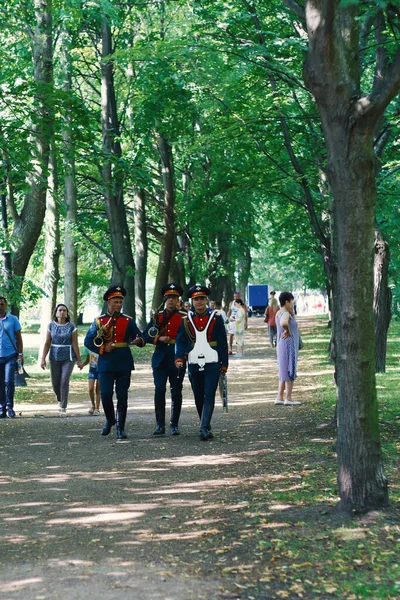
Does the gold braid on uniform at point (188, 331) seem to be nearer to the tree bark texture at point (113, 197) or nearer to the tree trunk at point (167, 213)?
the tree bark texture at point (113, 197)

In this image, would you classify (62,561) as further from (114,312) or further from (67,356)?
(67,356)

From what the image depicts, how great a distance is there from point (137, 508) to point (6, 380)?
8.25 meters

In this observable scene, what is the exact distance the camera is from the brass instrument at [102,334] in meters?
12.7

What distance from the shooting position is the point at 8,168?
55.6 feet

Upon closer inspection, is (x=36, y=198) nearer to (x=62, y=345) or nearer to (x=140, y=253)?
(x=62, y=345)

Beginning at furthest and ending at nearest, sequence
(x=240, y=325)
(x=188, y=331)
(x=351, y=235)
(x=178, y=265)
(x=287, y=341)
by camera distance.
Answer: (x=178, y=265) < (x=240, y=325) < (x=287, y=341) < (x=188, y=331) < (x=351, y=235)

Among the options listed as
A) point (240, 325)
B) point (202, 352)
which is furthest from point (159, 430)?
point (240, 325)

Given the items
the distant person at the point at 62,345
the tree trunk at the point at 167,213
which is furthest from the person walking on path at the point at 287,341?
the tree trunk at the point at 167,213

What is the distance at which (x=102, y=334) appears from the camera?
1277cm

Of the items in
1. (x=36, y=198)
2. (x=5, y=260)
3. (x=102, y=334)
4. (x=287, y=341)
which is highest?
(x=36, y=198)

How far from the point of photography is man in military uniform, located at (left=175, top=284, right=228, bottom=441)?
12.6 m

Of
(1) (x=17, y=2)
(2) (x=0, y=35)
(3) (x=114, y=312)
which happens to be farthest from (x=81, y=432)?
(2) (x=0, y=35)

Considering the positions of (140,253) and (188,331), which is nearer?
(188,331)

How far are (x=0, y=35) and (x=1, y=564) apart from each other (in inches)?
766
